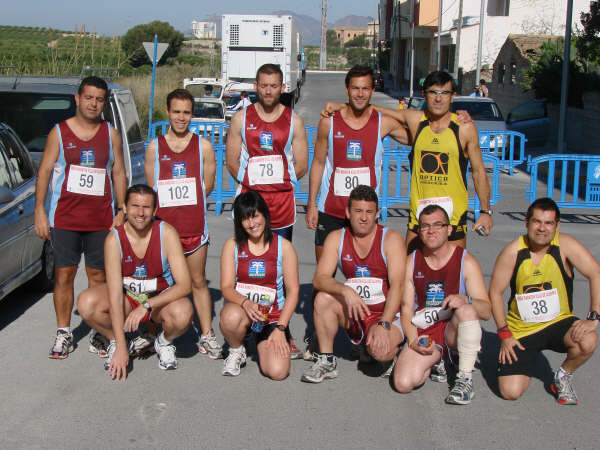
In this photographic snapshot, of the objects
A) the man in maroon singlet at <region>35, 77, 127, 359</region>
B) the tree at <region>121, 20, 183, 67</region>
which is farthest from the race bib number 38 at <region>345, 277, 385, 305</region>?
the tree at <region>121, 20, 183, 67</region>

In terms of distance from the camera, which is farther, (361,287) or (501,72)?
(501,72)

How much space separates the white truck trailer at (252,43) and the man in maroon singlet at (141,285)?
27185 millimetres

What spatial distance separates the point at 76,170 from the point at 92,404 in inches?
71.3

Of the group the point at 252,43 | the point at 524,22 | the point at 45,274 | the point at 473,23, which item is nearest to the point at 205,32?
the point at 473,23

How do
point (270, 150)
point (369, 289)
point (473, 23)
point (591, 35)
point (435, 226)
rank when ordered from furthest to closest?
1. point (473, 23)
2. point (591, 35)
3. point (270, 150)
4. point (369, 289)
5. point (435, 226)

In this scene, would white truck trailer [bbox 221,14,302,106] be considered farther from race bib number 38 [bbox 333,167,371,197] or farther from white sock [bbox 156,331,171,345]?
white sock [bbox 156,331,171,345]

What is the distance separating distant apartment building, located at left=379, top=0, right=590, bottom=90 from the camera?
1624 inches

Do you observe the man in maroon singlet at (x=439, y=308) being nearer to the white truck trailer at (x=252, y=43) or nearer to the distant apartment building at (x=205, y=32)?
the white truck trailer at (x=252, y=43)

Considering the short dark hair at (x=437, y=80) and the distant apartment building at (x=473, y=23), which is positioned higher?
the distant apartment building at (x=473, y=23)

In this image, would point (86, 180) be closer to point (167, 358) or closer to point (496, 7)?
point (167, 358)

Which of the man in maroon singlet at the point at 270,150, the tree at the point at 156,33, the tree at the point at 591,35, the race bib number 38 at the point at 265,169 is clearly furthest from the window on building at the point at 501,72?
the tree at the point at 156,33

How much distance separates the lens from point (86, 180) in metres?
5.57

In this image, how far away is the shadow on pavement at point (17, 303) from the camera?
6559 millimetres

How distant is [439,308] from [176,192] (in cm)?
217
